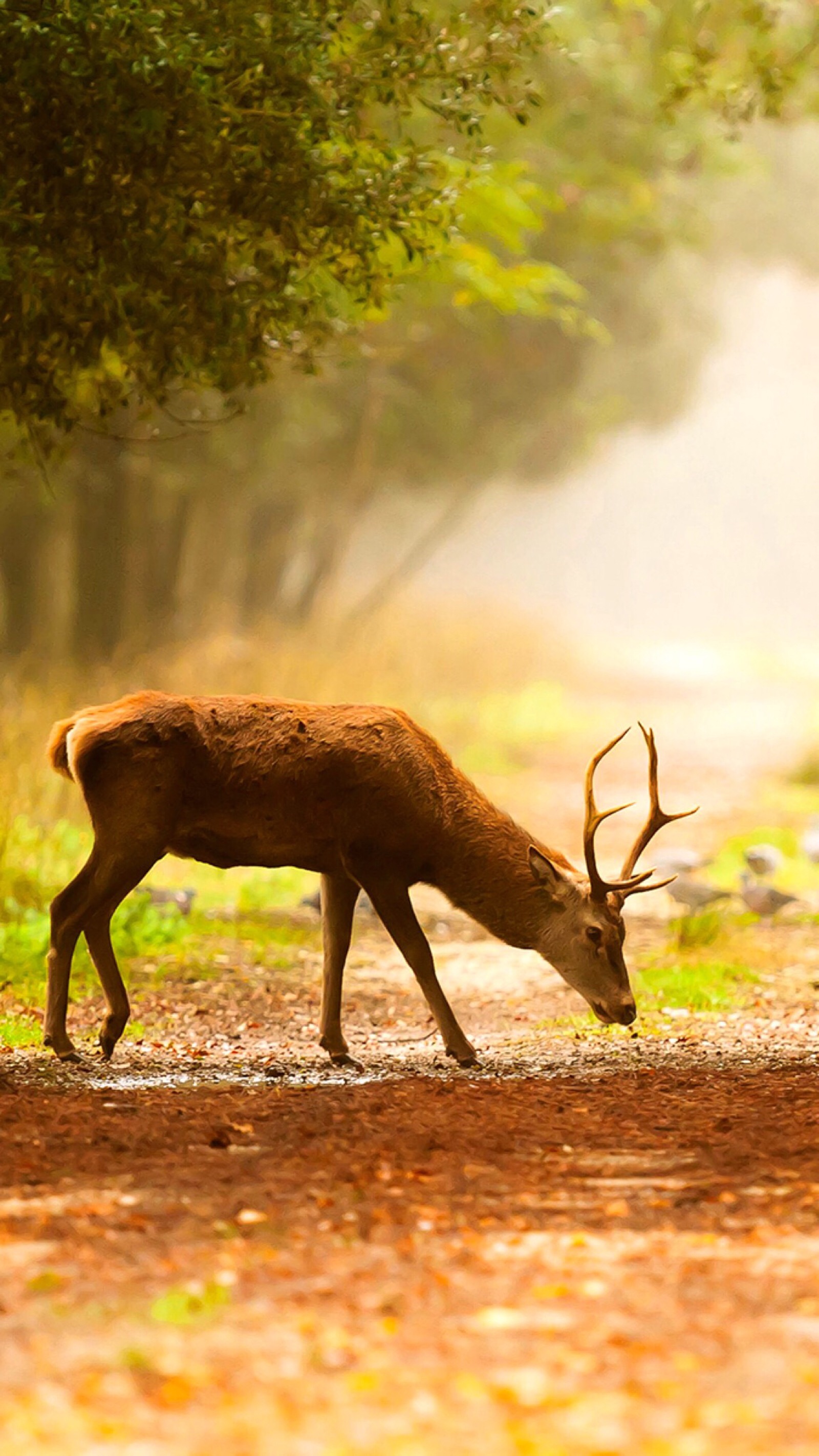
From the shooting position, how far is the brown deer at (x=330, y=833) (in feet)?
22.9

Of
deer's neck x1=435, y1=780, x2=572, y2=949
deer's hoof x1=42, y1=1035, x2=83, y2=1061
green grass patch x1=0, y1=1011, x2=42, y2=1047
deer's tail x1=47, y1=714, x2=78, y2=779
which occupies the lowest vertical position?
green grass patch x1=0, y1=1011, x2=42, y2=1047

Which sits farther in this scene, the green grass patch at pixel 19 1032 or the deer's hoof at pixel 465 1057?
the green grass patch at pixel 19 1032

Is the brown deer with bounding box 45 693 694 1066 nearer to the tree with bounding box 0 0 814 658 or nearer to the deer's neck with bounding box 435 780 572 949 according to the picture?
the deer's neck with bounding box 435 780 572 949

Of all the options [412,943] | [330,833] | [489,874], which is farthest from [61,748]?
[489,874]

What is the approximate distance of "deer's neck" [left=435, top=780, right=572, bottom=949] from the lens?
7.48 metres

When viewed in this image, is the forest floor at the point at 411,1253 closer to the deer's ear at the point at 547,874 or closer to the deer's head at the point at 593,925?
the deer's head at the point at 593,925

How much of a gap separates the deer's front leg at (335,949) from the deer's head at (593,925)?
2.70 ft

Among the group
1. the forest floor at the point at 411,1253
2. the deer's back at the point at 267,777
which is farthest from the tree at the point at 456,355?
the forest floor at the point at 411,1253

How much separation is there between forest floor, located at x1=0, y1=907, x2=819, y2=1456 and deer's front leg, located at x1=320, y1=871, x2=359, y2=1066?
17 centimetres

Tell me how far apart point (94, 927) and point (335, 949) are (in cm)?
106

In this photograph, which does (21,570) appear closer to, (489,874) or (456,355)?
(456,355)

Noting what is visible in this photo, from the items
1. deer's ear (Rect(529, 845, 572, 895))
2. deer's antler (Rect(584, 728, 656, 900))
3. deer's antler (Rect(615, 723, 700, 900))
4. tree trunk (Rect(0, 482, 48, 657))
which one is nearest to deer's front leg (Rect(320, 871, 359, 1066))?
deer's ear (Rect(529, 845, 572, 895))

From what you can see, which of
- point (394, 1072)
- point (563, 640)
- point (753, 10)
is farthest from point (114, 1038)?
point (563, 640)

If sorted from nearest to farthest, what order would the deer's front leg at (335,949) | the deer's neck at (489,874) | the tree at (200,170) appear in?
the tree at (200,170)
the deer's front leg at (335,949)
the deer's neck at (489,874)
